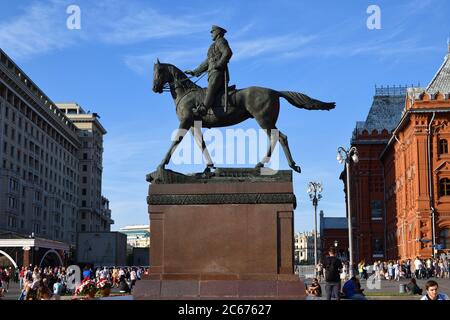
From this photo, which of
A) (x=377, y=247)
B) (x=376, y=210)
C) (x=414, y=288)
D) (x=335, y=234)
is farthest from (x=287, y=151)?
(x=335, y=234)

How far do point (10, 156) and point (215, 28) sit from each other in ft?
262

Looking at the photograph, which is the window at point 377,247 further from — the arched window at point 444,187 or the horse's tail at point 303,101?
the horse's tail at point 303,101

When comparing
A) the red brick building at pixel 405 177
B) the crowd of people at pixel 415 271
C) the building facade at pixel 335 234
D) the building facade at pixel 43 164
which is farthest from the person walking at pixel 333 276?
the building facade at pixel 335 234

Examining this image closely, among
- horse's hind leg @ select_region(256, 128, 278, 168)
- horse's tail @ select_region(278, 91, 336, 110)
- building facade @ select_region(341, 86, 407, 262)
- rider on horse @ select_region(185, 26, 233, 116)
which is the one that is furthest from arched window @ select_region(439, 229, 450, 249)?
rider on horse @ select_region(185, 26, 233, 116)

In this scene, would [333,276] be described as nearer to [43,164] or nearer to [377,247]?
[377,247]

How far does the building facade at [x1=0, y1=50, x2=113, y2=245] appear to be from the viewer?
90.9 metres

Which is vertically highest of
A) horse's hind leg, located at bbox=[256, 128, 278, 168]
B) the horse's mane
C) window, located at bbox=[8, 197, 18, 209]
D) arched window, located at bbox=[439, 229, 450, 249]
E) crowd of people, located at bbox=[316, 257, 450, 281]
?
window, located at bbox=[8, 197, 18, 209]

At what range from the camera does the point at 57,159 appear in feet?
399

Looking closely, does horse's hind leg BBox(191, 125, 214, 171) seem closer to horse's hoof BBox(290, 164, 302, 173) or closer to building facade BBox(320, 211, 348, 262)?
horse's hoof BBox(290, 164, 302, 173)

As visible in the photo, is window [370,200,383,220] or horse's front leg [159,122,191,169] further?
window [370,200,383,220]

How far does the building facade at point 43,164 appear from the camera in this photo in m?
90.9

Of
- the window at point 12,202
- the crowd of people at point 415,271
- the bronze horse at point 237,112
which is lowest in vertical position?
the crowd of people at point 415,271

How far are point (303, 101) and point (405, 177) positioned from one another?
54.9 meters

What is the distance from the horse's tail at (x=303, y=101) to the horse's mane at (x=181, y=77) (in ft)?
8.47
